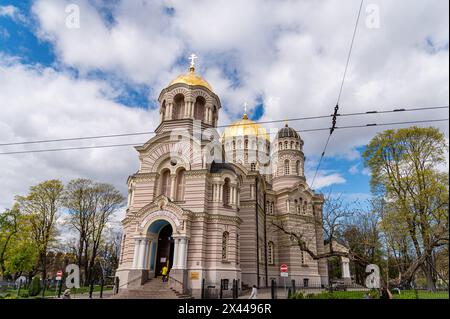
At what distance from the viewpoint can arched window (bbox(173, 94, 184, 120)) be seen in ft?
83.8

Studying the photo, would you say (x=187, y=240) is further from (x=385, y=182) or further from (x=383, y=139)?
(x=383, y=139)

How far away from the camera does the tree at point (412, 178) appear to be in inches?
755

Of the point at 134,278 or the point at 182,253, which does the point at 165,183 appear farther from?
the point at 134,278

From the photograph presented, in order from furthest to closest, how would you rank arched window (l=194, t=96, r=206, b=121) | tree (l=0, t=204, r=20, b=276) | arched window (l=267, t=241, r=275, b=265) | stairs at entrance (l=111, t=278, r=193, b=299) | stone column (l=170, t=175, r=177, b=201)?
arched window (l=267, t=241, r=275, b=265), tree (l=0, t=204, r=20, b=276), arched window (l=194, t=96, r=206, b=121), stone column (l=170, t=175, r=177, b=201), stairs at entrance (l=111, t=278, r=193, b=299)

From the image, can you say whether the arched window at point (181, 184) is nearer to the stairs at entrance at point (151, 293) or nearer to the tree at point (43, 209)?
the stairs at entrance at point (151, 293)

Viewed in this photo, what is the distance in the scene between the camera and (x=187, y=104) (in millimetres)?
24859

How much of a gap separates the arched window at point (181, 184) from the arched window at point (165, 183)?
79 cm

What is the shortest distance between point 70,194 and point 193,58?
2097 cm

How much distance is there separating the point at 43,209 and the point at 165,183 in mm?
18857

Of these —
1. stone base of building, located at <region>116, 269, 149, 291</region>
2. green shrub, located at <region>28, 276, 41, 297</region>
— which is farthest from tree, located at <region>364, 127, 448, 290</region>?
green shrub, located at <region>28, 276, 41, 297</region>

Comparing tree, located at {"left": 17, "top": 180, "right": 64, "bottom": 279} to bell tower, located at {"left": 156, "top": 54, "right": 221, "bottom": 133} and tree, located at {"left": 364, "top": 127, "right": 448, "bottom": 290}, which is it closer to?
bell tower, located at {"left": 156, "top": 54, "right": 221, "bottom": 133}

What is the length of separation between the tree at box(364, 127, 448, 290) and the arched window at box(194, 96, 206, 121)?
13928 millimetres

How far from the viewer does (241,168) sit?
3144 centimetres
